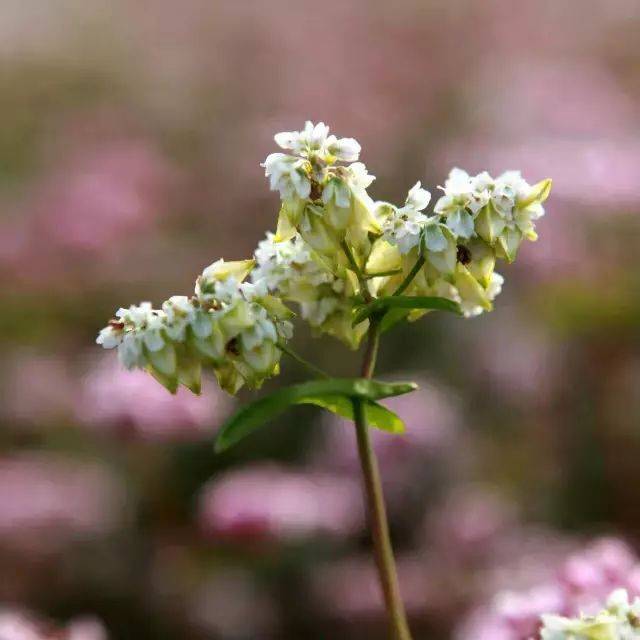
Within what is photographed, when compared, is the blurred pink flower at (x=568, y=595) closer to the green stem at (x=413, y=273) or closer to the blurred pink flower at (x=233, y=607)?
the green stem at (x=413, y=273)

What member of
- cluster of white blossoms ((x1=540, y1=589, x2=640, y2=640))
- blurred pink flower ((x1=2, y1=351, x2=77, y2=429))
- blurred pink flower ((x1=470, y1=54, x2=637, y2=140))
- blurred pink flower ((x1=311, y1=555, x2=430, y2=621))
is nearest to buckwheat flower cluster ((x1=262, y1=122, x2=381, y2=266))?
cluster of white blossoms ((x1=540, y1=589, x2=640, y2=640))

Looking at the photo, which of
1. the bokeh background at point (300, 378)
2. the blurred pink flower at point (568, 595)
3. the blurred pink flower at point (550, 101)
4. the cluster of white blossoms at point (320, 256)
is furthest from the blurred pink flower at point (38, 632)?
the blurred pink flower at point (550, 101)

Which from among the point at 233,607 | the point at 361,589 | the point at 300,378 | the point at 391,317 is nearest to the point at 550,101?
the point at 300,378

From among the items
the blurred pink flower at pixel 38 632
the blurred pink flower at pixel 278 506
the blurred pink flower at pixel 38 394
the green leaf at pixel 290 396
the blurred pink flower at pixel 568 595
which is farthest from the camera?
the blurred pink flower at pixel 38 394

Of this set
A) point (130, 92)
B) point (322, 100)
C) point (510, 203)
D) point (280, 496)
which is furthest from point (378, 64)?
point (510, 203)

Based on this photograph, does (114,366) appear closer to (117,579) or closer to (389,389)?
(117,579)

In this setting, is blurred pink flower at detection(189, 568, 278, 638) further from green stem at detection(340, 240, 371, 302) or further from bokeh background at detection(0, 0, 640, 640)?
green stem at detection(340, 240, 371, 302)
